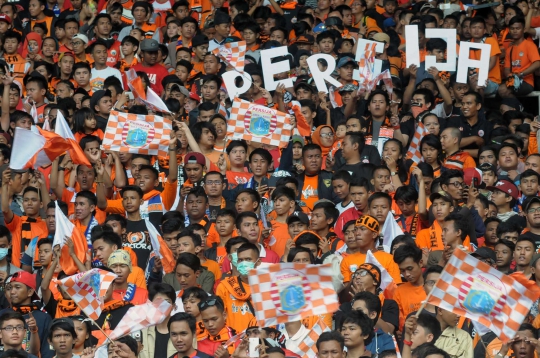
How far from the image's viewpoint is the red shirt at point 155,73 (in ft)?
53.3

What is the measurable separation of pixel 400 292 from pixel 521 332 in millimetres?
1474

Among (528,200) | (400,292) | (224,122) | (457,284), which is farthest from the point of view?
(224,122)

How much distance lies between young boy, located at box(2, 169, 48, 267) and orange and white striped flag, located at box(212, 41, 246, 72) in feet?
10.4

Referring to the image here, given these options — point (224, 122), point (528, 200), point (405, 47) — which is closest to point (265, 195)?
point (224, 122)

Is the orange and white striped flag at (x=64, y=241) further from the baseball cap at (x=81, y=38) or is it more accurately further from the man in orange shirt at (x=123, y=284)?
the baseball cap at (x=81, y=38)

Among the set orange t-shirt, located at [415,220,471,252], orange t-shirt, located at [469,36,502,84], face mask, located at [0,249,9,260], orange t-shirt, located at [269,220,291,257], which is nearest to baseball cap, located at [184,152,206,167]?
orange t-shirt, located at [269,220,291,257]

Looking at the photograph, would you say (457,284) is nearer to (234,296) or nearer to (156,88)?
(234,296)

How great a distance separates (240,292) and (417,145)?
12.2 ft

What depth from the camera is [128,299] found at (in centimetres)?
1156

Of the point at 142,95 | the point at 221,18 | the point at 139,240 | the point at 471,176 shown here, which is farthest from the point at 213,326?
the point at 221,18

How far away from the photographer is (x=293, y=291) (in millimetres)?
9844

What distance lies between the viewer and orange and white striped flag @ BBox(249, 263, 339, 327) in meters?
9.77

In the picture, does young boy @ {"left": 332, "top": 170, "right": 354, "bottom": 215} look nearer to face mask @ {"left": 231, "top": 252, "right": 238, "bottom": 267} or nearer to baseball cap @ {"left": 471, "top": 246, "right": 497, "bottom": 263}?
face mask @ {"left": 231, "top": 252, "right": 238, "bottom": 267}

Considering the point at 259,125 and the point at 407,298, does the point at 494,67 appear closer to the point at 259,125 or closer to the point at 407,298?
the point at 259,125
